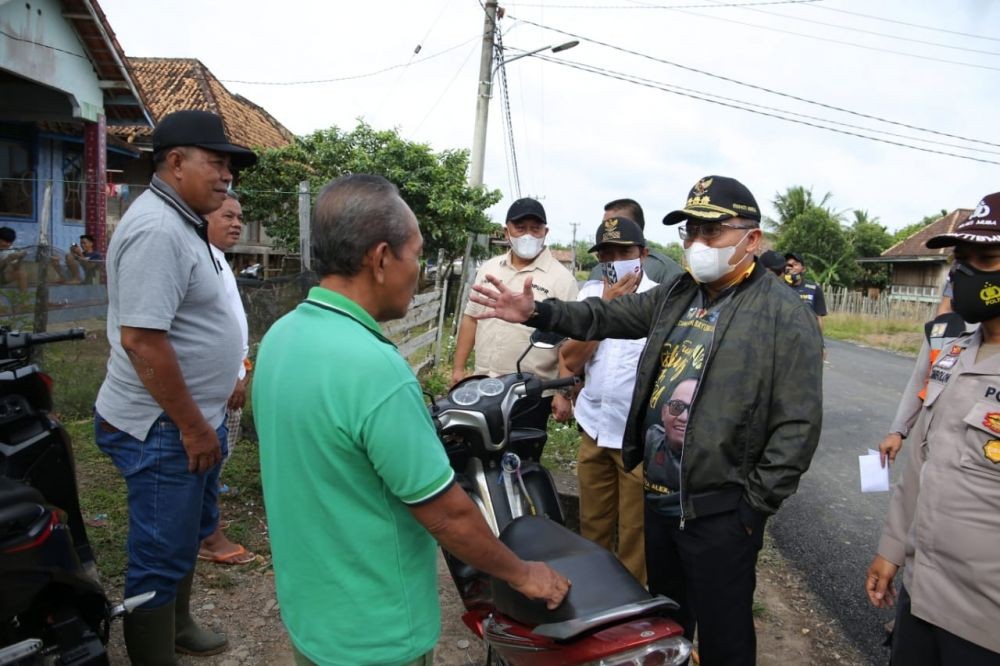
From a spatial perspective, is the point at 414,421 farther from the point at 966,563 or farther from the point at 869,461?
the point at 869,461

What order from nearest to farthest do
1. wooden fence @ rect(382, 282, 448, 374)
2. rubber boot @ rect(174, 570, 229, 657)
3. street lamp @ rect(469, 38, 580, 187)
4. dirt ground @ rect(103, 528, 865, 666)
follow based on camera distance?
rubber boot @ rect(174, 570, 229, 657), dirt ground @ rect(103, 528, 865, 666), wooden fence @ rect(382, 282, 448, 374), street lamp @ rect(469, 38, 580, 187)

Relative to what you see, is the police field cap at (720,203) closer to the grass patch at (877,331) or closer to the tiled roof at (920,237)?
the grass patch at (877,331)

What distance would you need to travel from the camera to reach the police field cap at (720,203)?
223 centimetres

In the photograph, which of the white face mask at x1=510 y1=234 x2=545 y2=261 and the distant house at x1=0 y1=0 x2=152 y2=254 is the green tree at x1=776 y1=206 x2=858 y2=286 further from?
the white face mask at x1=510 y1=234 x2=545 y2=261

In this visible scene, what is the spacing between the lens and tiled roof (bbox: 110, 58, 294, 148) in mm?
17625

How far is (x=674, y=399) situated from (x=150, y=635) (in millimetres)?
1999

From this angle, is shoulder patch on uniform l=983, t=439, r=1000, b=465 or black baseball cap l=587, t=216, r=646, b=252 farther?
black baseball cap l=587, t=216, r=646, b=252

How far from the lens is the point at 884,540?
2156 millimetres

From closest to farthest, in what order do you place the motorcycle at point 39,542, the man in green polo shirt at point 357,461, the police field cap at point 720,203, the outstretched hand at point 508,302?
1. the man in green polo shirt at point 357,461
2. the motorcycle at point 39,542
3. the police field cap at point 720,203
4. the outstretched hand at point 508,302

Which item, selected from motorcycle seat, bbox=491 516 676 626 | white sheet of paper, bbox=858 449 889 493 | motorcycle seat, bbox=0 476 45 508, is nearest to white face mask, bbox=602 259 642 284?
white sheet of paper, bbox=858 449 889 493

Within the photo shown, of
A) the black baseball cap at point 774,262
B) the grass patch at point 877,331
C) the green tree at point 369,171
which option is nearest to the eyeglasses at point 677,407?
the black baseball cap at point 774,262

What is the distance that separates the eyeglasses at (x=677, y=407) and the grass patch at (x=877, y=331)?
17.6m

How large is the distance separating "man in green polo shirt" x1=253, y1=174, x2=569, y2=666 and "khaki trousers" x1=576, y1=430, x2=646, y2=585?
1.66 metres

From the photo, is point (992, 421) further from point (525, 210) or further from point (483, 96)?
point (483, 96)
